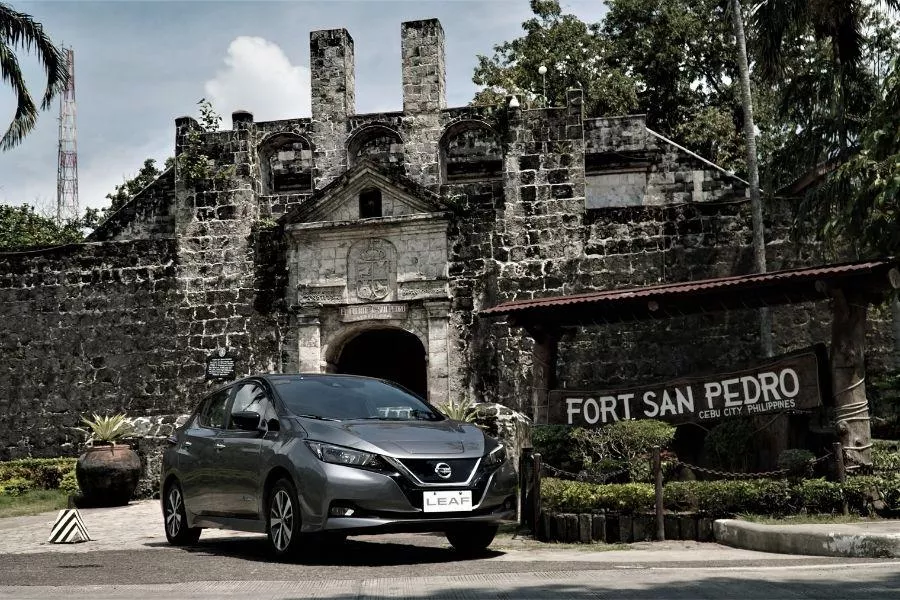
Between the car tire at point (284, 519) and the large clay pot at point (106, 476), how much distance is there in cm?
804

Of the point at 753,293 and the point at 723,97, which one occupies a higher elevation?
the point at 723,97

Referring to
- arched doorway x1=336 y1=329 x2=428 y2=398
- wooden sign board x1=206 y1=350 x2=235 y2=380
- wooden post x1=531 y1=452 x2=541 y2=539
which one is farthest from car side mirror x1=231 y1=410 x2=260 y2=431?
arched doorway x1=336 y1=329 x2=428 y2=398

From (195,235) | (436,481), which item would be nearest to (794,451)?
(436,481)

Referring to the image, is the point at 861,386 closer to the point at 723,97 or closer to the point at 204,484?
the point at 204,484

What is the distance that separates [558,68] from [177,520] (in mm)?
24855

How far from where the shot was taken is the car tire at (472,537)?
9.58 metres

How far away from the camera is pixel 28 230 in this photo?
29406 millimetres

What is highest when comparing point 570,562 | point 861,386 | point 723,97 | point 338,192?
point 723,97

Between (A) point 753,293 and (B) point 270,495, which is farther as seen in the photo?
(A) point 753,293

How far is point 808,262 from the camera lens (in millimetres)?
19016

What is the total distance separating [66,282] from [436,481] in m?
14.9

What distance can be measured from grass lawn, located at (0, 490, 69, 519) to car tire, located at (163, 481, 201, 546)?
21.2 ft

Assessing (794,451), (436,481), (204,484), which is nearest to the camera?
(436,481)

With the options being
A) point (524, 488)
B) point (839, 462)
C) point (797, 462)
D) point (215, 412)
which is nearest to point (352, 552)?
point (215, 412)
